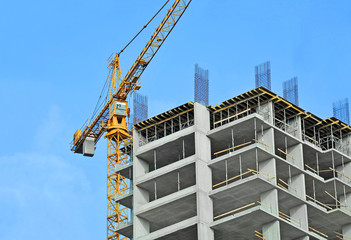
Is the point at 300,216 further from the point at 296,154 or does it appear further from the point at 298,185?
the point at 296,154

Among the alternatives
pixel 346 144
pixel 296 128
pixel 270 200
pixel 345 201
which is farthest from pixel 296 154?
pixel 346 144

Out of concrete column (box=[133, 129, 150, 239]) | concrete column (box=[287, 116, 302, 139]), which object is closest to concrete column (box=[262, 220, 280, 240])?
concrete column (box=[287, 116, 302, 139])

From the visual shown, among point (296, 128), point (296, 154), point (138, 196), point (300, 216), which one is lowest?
point (300, 216)

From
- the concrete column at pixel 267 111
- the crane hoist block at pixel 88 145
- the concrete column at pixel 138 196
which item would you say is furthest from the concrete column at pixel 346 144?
the crane hoist block at pixel 88 145

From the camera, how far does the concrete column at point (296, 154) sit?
120250 mm

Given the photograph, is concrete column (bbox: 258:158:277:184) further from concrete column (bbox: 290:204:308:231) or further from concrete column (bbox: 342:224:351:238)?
concrete column (bbox: 342:224:351:238)

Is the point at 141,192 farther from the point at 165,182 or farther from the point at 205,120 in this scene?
the point at 205,120

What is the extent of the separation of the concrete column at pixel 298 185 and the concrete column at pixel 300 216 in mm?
1230

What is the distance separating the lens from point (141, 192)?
12288 cm

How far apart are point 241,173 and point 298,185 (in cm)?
637

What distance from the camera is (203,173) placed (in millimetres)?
117688

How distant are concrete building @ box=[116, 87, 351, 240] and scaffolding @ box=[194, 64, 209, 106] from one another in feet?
7.86

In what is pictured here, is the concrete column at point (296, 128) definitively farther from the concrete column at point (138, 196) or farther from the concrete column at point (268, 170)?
the concrete column at point (138, 196)

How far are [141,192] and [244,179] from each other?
13741 millimetres
